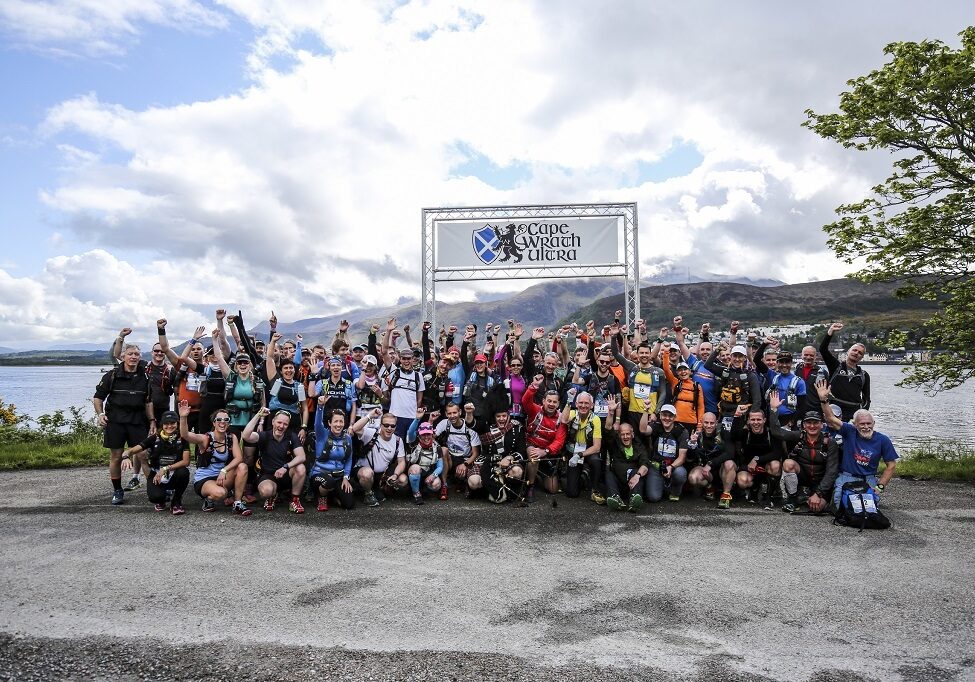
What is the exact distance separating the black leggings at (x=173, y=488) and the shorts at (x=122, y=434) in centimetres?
89

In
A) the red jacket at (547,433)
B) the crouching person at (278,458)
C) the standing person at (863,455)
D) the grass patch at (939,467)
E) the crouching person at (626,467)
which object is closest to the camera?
the standing person at (863,455)

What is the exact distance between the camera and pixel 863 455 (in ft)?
22.6

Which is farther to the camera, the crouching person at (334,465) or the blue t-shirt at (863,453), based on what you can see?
the crouching person at (334,465)

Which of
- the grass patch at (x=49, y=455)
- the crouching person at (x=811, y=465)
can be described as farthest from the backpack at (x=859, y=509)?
the grass patch at (x=49, y=455)

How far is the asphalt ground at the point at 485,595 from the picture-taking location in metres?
3.81

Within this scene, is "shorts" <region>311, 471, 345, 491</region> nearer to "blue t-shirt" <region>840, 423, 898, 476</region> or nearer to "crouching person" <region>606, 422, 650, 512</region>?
"crouching person" <region>606, 422, 650, 512</region>

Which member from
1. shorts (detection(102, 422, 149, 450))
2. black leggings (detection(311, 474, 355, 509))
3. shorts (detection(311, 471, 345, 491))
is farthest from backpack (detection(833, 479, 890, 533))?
shorts (detection(102, 422, 149, 450))

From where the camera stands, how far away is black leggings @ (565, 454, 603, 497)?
789 cm

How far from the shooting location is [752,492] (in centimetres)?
780

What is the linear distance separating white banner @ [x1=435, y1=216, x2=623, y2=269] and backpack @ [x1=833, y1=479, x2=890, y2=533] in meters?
9.19

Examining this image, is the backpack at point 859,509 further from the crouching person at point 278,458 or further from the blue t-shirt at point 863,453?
the crouching person at point 278,458

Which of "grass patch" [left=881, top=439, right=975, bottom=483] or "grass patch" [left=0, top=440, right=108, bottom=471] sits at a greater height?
"grass patch" [left=0, top=440, right=108, bottom=471]

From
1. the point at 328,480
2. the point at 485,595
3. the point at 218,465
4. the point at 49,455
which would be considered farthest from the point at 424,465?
the point at 49,455

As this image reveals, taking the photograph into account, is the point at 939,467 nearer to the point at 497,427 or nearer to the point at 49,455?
the point at 497,427
